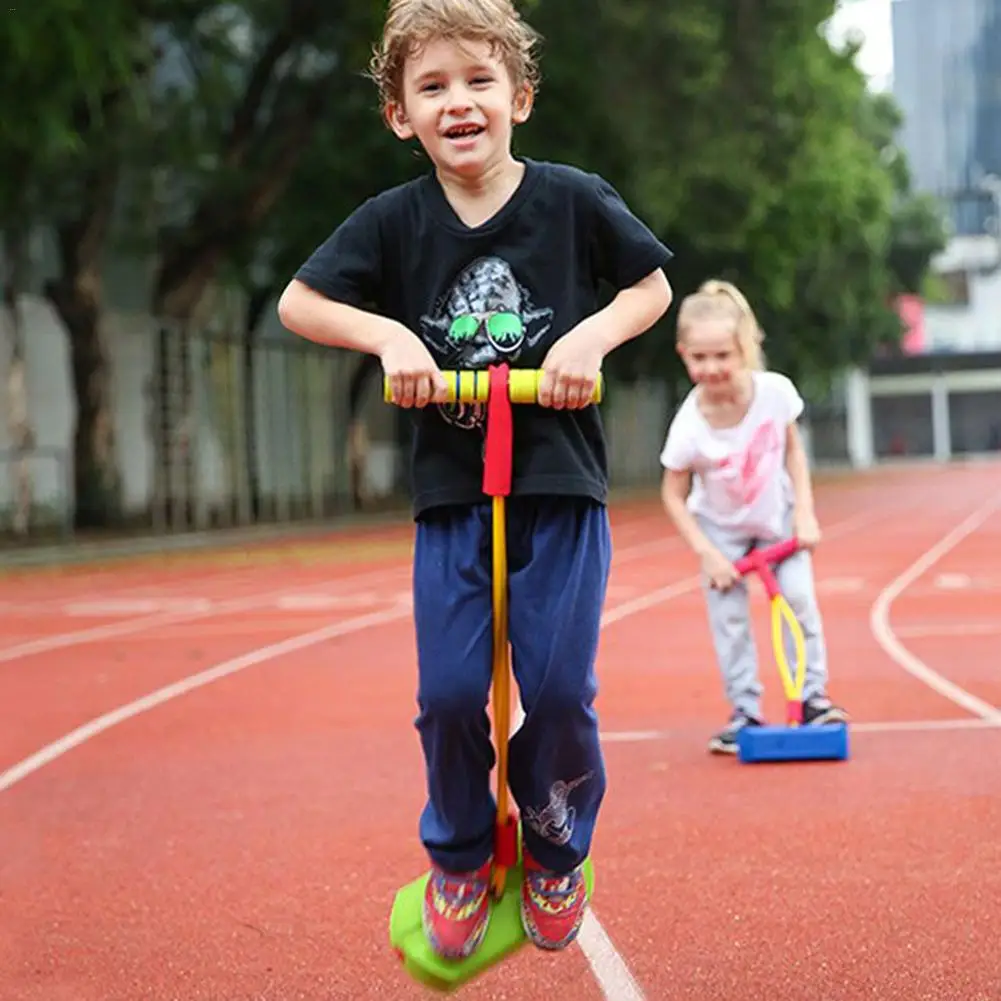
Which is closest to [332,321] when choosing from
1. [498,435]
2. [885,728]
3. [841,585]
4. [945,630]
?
[498,435]

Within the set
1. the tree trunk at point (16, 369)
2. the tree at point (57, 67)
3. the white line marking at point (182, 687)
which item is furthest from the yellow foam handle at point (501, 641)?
the tree trunk at point (16, 369)

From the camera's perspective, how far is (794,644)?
750 centimetres

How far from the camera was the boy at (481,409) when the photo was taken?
3.71 m

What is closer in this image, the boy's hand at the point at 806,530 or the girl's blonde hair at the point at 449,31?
the girl's blonde hair at the point at 449,31

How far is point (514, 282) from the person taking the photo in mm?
3752

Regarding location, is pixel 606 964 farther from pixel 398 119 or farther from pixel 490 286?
pixel 398 119

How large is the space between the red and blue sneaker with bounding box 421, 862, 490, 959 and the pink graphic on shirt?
3709 millimetres

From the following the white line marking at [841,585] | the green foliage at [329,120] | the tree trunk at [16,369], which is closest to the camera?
the white line marking at [841,585]

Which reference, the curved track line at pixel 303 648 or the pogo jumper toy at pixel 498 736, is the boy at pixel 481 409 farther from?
the curved track line at pixel 303 648

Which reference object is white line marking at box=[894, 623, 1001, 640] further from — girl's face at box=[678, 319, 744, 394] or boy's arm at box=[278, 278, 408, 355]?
boy's arm at box=[278, 278, 408, 355]

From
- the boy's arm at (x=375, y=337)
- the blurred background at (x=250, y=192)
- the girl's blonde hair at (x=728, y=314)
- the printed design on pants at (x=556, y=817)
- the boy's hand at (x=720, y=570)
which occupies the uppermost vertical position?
the blurred background at (x=250, y=192)

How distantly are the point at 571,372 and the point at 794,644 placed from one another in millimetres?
4104

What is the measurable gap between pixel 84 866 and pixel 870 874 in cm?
227

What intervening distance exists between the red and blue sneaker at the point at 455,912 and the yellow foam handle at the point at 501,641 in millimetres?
185
